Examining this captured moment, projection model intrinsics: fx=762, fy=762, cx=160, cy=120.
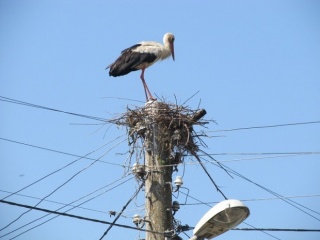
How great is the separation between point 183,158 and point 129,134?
2.27ft

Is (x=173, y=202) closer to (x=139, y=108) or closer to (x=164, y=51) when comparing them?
(x=139, y=108)

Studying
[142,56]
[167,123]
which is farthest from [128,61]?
[167,123]

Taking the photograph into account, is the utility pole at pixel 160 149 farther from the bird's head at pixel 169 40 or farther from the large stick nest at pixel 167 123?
the bird's head at pixel 169 40

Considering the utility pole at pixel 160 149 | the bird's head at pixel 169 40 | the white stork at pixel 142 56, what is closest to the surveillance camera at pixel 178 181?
the utility pole at pixel 160 149

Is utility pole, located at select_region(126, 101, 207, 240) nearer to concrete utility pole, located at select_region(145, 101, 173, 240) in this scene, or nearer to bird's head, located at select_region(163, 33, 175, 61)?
concrete utility pole, located at select_region(145, 101, 173, 240)

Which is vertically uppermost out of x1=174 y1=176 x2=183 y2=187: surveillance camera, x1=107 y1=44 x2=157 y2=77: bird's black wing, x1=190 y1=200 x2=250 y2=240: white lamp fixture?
x1=107 y1=44 x2=157 y2=77: bird's black wing

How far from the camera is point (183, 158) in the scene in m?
7.53

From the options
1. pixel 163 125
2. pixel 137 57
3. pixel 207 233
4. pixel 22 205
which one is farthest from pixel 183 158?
pixel 137 57

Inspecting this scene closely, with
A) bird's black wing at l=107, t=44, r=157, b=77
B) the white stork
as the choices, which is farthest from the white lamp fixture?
bird's black wing at l=107, t=44, r=157, b=77

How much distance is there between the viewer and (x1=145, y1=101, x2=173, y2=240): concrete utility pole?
693cm

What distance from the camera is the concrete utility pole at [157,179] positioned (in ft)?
22.7

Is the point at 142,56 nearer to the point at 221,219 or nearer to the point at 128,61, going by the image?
the point at 128,61

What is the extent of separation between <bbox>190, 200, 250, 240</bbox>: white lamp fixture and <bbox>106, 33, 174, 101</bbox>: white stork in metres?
5.08

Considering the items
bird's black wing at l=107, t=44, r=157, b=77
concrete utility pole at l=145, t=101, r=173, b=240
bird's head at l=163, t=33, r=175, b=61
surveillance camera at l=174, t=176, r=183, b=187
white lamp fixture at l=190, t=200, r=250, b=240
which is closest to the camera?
white lamp fixture at l=190, t=200, r=250, b=240
